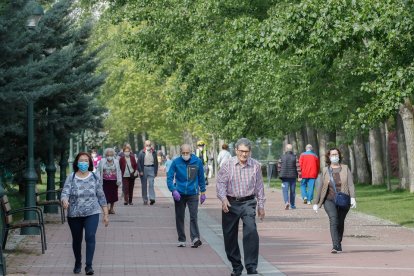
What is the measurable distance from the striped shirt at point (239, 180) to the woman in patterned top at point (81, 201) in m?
1.63

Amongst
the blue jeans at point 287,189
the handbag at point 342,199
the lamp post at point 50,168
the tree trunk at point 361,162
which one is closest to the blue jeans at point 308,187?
the blue jeans at point 287,189

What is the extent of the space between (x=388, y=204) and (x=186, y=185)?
45.3ft

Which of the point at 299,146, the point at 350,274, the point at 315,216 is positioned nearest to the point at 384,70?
the point at 315,216

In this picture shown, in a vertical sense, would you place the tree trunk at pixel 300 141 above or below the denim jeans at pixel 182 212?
above

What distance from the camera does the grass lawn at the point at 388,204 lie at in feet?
83.6

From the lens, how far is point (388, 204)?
30656 mm

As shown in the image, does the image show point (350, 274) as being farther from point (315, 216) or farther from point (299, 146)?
point (299, 146)

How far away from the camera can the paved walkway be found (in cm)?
1421

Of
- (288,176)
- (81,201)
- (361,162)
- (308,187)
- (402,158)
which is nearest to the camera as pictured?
(81,201)

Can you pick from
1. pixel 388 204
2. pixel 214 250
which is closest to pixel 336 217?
pixel 214 250

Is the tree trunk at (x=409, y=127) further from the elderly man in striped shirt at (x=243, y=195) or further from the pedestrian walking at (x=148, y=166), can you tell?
the elderly man in striped shirt at (x=243, y=195)

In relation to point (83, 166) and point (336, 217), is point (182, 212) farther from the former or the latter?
point (83, 166)

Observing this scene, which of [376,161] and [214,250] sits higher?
[376,161]

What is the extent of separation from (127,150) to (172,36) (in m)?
10.2
